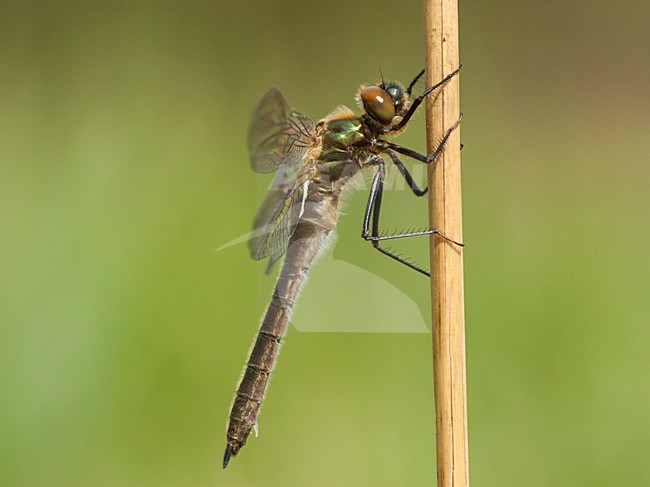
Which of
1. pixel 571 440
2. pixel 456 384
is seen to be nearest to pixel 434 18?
pixel 456 384

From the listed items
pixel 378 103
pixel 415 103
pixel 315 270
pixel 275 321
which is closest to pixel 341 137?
pixel 378 103

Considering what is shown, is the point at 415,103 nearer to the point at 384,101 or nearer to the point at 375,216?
the point at 384,101

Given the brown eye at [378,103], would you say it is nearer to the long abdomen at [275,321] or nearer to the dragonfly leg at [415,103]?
the dragonfly leg at [415,103]

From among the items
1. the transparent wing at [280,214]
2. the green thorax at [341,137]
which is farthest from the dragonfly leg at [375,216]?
the transparent wing at [280,214]

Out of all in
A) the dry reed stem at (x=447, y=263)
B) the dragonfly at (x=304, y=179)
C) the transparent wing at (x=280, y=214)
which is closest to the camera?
the dry reed stem at (x=447, y=263)

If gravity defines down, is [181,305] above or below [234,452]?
above

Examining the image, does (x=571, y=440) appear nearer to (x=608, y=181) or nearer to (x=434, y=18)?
(x=608, y=181)
